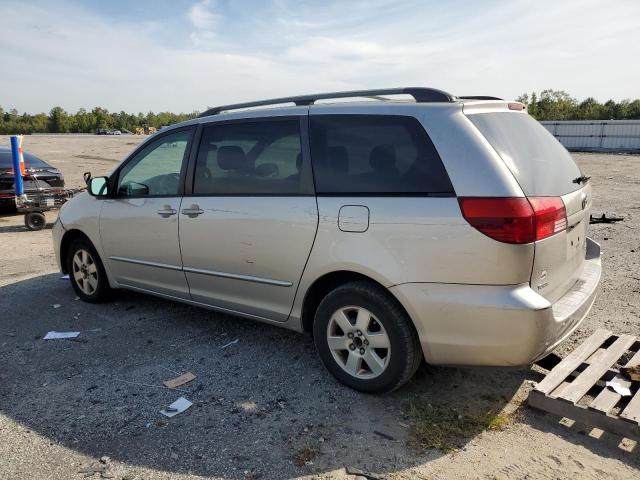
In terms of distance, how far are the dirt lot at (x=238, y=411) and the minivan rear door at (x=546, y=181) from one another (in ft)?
2.91

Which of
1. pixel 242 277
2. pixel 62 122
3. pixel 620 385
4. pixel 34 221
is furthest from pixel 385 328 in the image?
pixel 62 122

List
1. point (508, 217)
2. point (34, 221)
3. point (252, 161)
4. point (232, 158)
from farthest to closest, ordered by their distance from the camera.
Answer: point (34, 221), point (232, 158), point (252, 161), point (508, 217)

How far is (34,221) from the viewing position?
10.2m

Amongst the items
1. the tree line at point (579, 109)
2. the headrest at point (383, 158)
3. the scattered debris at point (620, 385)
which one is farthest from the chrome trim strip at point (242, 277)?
the tree line at point (579, 109)

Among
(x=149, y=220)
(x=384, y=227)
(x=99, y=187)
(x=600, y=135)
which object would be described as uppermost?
(x=600, y=135)

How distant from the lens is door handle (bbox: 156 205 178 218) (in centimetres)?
446

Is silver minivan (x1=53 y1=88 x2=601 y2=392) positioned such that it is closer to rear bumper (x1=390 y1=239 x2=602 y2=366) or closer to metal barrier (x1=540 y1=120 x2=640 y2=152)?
rear bumper (x1=390 y1=239 x2=602 y2=366)

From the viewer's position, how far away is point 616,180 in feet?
58.1

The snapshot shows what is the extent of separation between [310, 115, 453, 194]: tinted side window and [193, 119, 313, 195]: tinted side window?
0.16 meters

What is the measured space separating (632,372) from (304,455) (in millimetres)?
2263

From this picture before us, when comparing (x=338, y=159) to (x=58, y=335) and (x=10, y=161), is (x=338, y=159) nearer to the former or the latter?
(x=58, y=335)

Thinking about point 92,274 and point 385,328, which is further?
point 92,274

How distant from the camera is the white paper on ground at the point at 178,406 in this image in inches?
132

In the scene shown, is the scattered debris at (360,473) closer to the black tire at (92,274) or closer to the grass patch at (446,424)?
the grass patch at (446,424)
